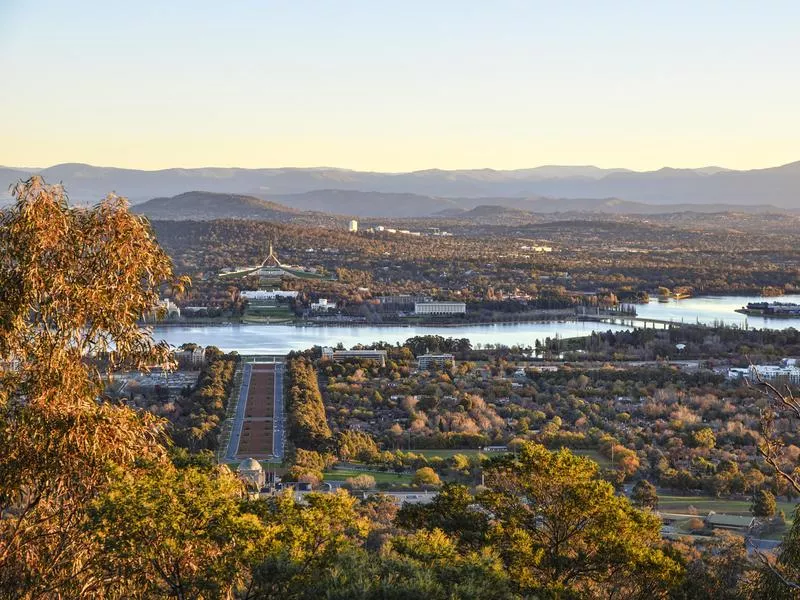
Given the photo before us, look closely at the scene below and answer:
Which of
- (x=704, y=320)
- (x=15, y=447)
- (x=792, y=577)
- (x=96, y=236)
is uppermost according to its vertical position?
(x=96, y=236)

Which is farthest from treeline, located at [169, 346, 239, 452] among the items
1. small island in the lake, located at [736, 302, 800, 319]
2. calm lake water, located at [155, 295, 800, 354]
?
small island in the lake, located at [736, 302, 800, 319]

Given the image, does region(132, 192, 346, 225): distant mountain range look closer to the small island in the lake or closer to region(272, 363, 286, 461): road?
the small island in the lake

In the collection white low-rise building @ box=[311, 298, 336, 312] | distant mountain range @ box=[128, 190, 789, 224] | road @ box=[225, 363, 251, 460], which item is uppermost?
distant mountain range @ box=[128, 190, 789, 224]

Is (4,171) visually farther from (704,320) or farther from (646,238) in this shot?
(704,320)

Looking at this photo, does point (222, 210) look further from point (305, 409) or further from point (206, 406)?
point (305, 409)

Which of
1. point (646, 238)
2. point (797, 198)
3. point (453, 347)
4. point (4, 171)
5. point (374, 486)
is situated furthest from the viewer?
point (797, 198)

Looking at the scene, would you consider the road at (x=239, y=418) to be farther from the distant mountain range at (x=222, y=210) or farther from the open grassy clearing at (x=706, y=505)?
the distant mountain range at (x=222, y=210)

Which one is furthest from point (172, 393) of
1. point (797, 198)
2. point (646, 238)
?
point (797, 198)
